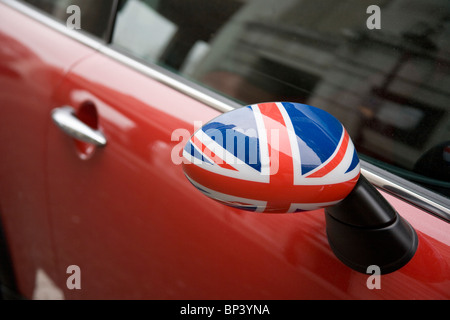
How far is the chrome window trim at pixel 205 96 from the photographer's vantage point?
0.97m

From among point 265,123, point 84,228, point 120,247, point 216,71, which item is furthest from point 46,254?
point 265,123

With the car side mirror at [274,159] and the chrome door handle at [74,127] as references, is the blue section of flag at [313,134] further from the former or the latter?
the chrome door handle at [74,127]

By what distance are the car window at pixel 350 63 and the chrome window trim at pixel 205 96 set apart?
0.02 m

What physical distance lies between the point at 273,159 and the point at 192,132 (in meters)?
0.54

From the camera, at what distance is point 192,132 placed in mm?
1176

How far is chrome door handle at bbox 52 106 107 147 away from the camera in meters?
1.31

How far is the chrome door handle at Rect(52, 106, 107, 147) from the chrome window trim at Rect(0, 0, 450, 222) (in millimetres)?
246

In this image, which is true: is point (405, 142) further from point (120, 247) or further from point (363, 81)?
point (120, 247)

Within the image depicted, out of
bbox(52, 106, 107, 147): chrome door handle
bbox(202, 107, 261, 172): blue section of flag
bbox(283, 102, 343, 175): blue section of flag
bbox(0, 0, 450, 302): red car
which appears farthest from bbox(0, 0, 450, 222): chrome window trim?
bbox(202, 107, 261, 172): blue section of flag

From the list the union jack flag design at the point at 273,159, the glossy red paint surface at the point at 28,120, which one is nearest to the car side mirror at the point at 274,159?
the union jack flag design at the point at 273,159

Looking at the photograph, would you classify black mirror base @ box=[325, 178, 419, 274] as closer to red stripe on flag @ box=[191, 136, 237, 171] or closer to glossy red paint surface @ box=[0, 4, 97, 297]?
red stripe on flag @ box=[191, 136, 237, 171]

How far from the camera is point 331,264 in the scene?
960 millimetres

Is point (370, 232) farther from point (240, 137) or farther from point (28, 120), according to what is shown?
point (28, 120)

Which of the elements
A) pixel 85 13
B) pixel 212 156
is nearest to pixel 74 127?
pixel 85 13
